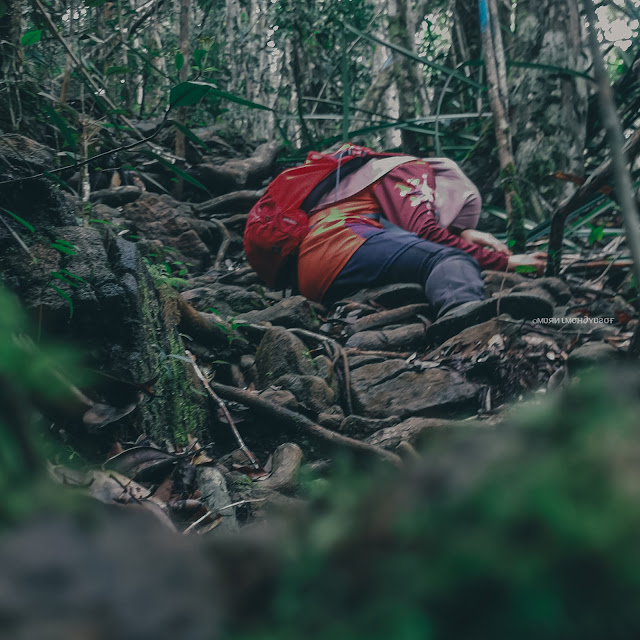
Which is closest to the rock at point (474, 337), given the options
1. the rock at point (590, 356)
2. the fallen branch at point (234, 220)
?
the rock at point (590, 356)

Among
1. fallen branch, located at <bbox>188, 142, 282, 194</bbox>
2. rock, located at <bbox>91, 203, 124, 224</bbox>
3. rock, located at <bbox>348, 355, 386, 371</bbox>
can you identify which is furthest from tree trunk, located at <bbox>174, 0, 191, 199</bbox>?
rock, located at <bbox>348, 355, 386, 371</bbox>

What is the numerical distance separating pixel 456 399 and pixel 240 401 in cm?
99

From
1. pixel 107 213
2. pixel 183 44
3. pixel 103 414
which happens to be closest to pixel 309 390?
pixel 103 414

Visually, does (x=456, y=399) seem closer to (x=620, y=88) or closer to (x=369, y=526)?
(x=369, y=526)

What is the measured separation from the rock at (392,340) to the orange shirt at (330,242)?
2.41ft

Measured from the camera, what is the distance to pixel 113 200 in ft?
18.0

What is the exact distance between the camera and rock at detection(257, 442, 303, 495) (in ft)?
7.48

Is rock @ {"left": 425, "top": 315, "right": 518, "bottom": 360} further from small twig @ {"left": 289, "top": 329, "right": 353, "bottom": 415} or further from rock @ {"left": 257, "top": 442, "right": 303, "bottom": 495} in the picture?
rock @ {"left": 257, "top": 442, "right": 303, "bottom": 495}

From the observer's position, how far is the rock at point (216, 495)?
5.85 ft

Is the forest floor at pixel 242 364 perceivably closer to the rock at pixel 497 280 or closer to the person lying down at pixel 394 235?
the rock at pixel 497 280

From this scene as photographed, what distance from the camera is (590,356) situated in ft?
8.21

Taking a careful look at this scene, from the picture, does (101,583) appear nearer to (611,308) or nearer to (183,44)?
(611,308)

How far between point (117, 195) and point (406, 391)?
3.48 m

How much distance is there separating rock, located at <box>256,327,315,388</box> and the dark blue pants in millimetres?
936
